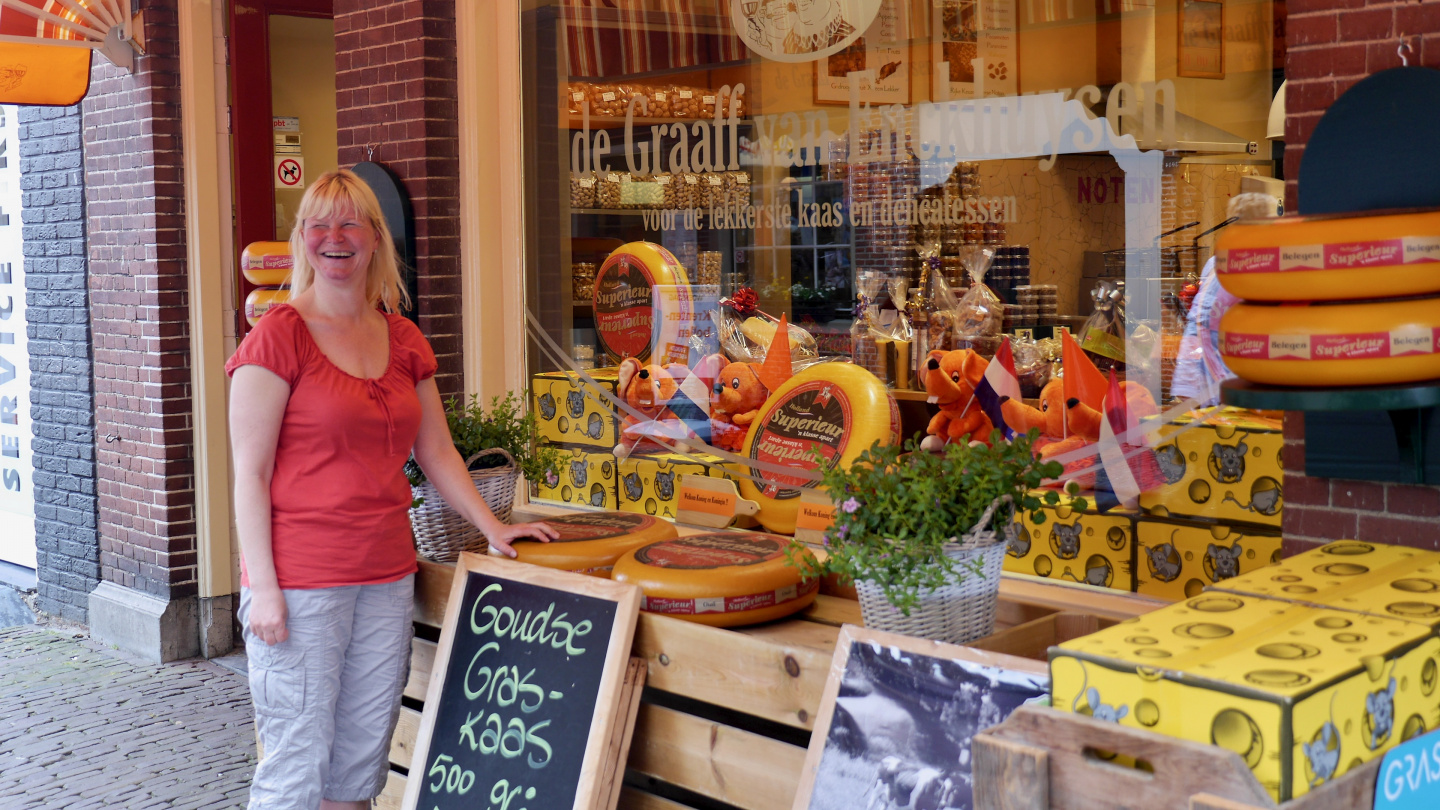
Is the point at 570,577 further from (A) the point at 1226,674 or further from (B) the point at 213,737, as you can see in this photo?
(B) the point at 213,737

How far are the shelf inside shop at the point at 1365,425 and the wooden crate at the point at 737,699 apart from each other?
513 mm

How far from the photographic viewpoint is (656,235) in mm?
4426

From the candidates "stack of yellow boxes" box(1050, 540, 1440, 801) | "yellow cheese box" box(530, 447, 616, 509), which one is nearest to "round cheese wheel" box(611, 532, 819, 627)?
"stack of yellow boxes" box(1050, 540, 1440, 801)

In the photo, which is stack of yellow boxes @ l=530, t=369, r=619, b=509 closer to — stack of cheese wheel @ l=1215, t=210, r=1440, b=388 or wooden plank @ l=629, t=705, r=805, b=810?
wooden plank @ l=629, t=705, r=805, b=810

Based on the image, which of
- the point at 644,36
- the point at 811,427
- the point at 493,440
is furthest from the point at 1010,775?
the point at 644,36

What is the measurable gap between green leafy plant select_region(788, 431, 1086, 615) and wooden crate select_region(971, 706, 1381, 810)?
20.9 inches

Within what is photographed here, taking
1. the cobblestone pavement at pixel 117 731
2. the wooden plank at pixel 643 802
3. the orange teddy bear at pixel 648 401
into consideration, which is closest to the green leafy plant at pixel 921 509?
the wooden plank at pixel 643 802

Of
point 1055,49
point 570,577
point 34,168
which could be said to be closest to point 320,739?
point 570,577

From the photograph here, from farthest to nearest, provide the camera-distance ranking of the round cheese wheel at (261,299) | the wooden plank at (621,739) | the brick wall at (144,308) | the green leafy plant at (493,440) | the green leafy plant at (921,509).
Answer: the brick wall at (144,308)
the round cheese wheel at (261,299)
the green leafy plant at (493,440)
the wooden plank at (621,739)
the green leafy plant at (921,509)

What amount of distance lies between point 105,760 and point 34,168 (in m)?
3.26

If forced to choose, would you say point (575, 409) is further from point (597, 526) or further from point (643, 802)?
point (643, 802)

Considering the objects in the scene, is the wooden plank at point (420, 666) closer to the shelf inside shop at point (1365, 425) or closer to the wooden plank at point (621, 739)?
the wooden plank at point (621, 739)

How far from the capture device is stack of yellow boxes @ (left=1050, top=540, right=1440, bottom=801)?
4.98 ft

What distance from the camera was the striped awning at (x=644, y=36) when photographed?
427cm
